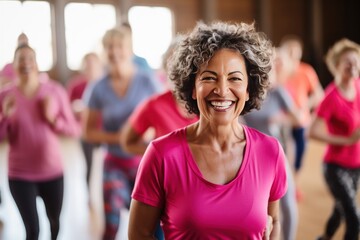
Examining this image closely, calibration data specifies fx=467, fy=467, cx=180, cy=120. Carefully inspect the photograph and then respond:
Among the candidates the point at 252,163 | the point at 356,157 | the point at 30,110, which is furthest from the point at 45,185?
the point at 356,157

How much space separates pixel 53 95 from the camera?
8.23 ft

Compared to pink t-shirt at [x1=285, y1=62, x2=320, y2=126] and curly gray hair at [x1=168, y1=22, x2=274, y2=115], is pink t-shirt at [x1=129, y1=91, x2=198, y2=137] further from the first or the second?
pink t-shirt at [x1=285, y1=62, x2=320, y2=126]

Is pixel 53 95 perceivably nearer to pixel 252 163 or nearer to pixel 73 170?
pixel 252 163

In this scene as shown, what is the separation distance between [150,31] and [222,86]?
9.56m

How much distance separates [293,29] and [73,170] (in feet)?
26.6

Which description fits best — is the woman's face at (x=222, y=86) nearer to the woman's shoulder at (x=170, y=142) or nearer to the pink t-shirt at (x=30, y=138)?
the woman's shoulder at (x=170, y=142)

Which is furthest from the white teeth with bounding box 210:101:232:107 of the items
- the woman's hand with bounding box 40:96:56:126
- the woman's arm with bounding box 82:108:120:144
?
the woman's arm with bounding box 82:108:120:144

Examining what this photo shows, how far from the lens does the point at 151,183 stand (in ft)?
4.26

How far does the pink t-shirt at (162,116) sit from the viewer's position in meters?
2.15

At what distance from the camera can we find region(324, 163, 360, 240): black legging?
2.69m

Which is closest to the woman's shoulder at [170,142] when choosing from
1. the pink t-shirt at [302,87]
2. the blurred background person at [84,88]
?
the blurred background person at [84,88]

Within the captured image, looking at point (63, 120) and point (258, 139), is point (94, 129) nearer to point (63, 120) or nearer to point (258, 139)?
point (63, 120)

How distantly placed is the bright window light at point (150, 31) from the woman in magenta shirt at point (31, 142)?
805cm

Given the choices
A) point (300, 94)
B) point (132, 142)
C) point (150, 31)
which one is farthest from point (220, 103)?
point (150, 31)
